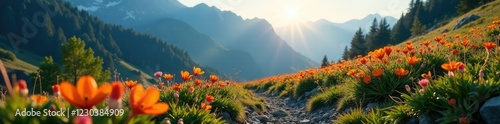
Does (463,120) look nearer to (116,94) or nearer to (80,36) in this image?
(116,94)

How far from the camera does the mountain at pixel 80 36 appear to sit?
14375 centimetres

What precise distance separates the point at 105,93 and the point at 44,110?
799 millimetres

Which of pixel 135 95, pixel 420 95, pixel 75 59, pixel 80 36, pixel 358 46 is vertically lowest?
pixel 420 95

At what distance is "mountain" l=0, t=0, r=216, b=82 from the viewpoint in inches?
5659

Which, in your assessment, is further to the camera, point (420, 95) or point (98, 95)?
point (420, 95)

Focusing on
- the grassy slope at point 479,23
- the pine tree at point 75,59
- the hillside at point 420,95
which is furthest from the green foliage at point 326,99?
the pine tree at point 75,59

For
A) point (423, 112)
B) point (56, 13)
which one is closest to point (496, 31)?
point (423, 112)

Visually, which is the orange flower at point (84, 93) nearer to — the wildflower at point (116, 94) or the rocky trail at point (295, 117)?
the wildflower at point (116, 94)

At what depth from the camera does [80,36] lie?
16050cm

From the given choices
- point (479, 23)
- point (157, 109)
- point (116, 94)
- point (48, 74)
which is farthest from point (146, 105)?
point (48, 74)

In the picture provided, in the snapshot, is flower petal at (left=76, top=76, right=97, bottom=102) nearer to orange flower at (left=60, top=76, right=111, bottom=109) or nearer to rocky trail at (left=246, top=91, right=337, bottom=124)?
orange flower at (left=60, top=76, right=111, bottom=109)

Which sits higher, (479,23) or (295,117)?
(479,23)

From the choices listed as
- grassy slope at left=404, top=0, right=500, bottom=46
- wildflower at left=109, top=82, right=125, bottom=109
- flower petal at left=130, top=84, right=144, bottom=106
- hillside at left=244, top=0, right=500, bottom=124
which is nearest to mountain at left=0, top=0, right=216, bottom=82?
grassy slope at left=404, top=0, right=500, bottom=46

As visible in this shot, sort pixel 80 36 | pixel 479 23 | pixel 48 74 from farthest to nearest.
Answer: pixel 80 36
pixel 48 74
pixel 479 23
